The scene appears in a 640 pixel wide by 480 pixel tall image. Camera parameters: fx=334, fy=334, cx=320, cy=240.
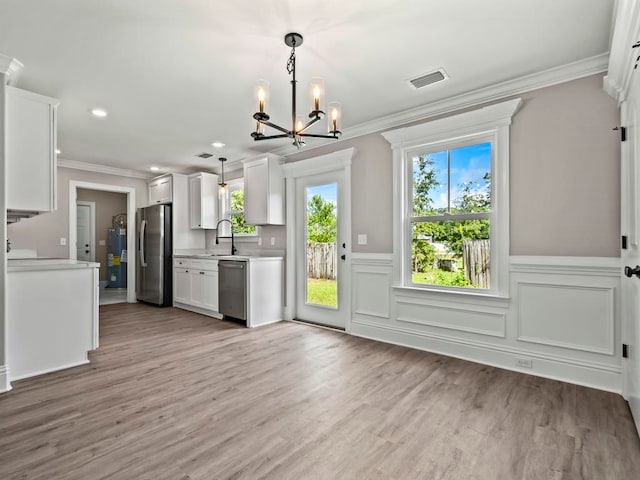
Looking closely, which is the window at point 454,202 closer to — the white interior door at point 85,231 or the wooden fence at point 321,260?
the wooden fence at point 321,260

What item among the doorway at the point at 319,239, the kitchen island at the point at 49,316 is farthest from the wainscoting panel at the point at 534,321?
the kitchen island at the point at 49,316

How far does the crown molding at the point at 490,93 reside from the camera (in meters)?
2.53

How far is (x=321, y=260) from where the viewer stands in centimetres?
443

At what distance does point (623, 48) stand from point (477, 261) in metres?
1.81

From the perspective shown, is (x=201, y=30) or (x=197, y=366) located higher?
(x=201, y=30)

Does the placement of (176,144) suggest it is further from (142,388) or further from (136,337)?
(142,388)

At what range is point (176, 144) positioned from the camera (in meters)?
4.57

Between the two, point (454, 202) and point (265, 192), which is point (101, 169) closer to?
point (265, 192)

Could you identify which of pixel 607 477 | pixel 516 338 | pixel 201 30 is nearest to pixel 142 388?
pixel 201 30

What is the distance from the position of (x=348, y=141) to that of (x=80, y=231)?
6476mm

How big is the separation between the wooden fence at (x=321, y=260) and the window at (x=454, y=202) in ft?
3.11

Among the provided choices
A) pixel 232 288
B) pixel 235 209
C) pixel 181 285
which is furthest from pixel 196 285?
pixel 235 209

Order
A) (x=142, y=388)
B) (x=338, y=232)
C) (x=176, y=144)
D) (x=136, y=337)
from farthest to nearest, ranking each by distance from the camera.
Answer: (x=176, y=144)
(x=338, y=232)
(x=136, y=337)
(x=142, y=388)

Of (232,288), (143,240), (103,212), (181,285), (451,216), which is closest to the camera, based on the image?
(451,216)
